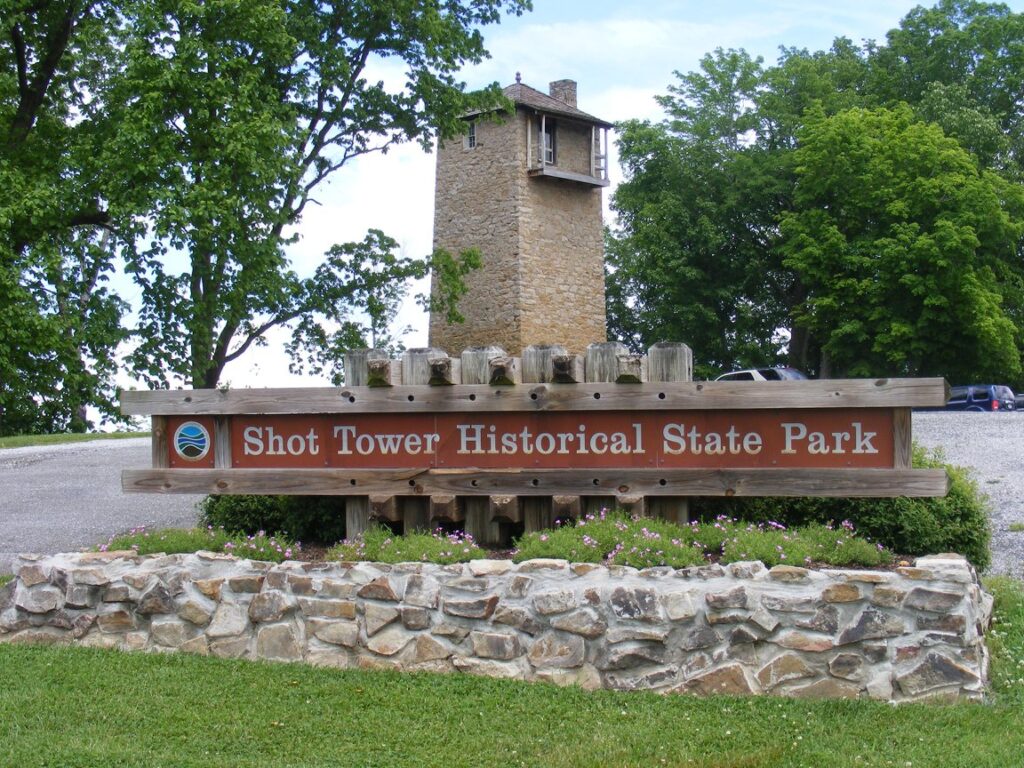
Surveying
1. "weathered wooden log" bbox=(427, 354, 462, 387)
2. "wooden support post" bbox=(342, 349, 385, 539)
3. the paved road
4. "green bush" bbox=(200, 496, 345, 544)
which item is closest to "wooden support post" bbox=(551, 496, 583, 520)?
"weathered wooden log" bbox=(427, 354, 462, 387)

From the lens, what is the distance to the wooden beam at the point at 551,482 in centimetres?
657

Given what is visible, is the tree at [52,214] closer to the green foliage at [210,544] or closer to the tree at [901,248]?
the green foliage at [210,544]

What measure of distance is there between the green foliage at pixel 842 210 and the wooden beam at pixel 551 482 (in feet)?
85.7

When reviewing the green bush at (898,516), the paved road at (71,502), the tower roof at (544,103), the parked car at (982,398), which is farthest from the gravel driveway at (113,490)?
the tower roof at (544,103)

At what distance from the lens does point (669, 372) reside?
6.95 metres

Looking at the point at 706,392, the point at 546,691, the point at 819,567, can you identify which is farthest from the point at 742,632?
the point at 706,392

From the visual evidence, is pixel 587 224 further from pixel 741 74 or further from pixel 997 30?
pixel 997 30

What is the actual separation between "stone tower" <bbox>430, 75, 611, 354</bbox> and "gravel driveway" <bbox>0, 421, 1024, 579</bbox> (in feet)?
60.6

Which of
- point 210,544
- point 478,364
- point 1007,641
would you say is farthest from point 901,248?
point 210,544

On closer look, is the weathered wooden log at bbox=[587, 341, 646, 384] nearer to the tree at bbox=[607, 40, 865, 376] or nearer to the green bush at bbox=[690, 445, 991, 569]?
the green bush at bbox=[690, 445, 991, 569]

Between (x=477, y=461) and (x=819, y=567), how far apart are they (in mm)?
2254

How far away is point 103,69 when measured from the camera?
24.7m

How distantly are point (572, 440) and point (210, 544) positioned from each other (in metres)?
2.46

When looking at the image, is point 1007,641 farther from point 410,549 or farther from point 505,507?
point 410,549
